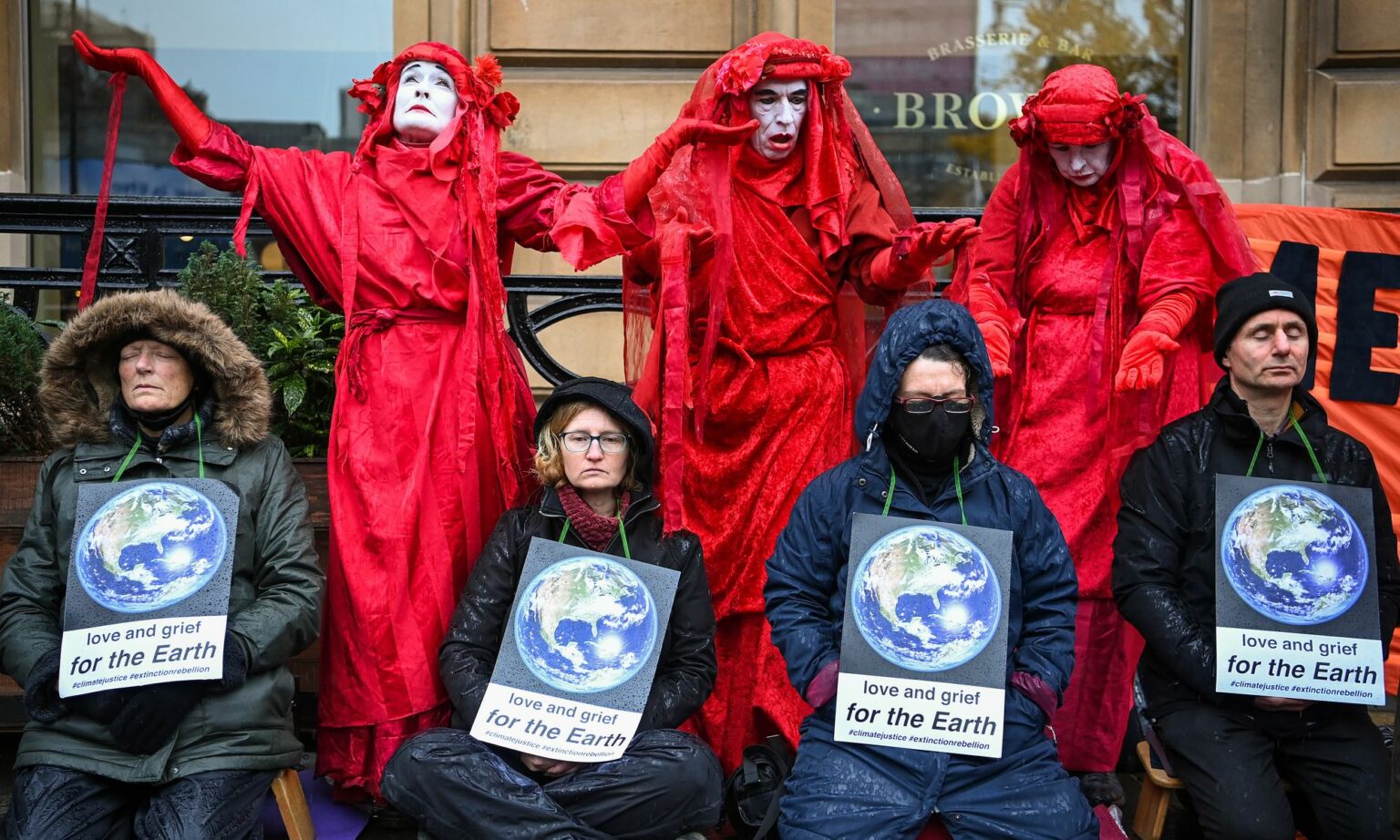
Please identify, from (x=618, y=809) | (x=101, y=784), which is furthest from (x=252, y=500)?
(x=618, y=809)

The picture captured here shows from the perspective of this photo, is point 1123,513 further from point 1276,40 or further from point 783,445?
point 1276,40

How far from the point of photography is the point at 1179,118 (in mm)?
7285

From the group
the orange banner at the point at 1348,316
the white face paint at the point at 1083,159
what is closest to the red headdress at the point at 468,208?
the white face paint at the point at 1083,159

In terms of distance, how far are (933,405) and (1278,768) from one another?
1.24m

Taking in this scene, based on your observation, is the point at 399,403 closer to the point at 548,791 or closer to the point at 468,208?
the point at 468,208

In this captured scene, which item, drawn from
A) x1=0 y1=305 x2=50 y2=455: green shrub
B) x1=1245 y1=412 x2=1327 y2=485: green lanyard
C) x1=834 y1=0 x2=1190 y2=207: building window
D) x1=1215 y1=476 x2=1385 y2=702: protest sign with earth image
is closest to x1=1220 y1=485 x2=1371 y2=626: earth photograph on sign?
x1=1215 y1=476 x2=1385 y2=702: protest sign with earth image

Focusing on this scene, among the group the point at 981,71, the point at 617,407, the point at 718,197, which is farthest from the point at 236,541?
the point at 981,71

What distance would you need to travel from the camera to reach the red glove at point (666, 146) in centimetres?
398

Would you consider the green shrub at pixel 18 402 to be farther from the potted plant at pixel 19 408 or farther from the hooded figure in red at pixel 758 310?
Answer: the hooded figure in red at pixel 758 310

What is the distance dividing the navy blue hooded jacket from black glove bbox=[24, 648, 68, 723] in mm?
1659

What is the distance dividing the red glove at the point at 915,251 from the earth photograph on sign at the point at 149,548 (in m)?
1.82

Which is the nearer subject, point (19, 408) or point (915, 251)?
point (915, 251)

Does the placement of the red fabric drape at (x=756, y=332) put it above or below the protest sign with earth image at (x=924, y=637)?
above

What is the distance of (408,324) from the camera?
4.15 m
